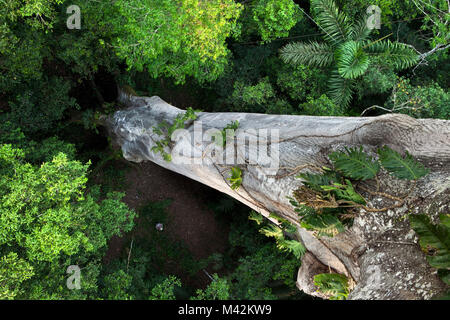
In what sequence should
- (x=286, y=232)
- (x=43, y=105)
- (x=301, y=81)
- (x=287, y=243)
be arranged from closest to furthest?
(x=287, y=243)
(x=286, y=232)
(x=43, y=105)
(x=301, y=81)

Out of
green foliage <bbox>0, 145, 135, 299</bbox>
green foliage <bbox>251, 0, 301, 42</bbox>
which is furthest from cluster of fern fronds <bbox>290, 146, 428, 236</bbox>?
green foliage <bbox>251, 0, 301, 42</bbox>

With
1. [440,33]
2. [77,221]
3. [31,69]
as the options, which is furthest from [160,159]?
[440,33]

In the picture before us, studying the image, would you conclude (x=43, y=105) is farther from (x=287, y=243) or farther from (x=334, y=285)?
(x=334, y=285)

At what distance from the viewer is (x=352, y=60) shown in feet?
23.7

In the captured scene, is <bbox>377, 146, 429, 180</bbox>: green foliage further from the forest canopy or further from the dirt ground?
the dirt ground

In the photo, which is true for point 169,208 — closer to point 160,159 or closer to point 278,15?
point 160,159

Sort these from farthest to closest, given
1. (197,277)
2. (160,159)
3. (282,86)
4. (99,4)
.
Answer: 1. (197,277)
2. (282,86)
3. (160,159)
4. (99,4)

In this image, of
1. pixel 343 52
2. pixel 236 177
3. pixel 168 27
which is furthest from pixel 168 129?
pixel 343 52

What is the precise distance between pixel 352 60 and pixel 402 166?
4491 mm

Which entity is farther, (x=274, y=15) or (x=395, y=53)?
(x=274, y=15)

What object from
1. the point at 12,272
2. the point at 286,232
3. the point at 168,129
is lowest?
the point at 286,232
